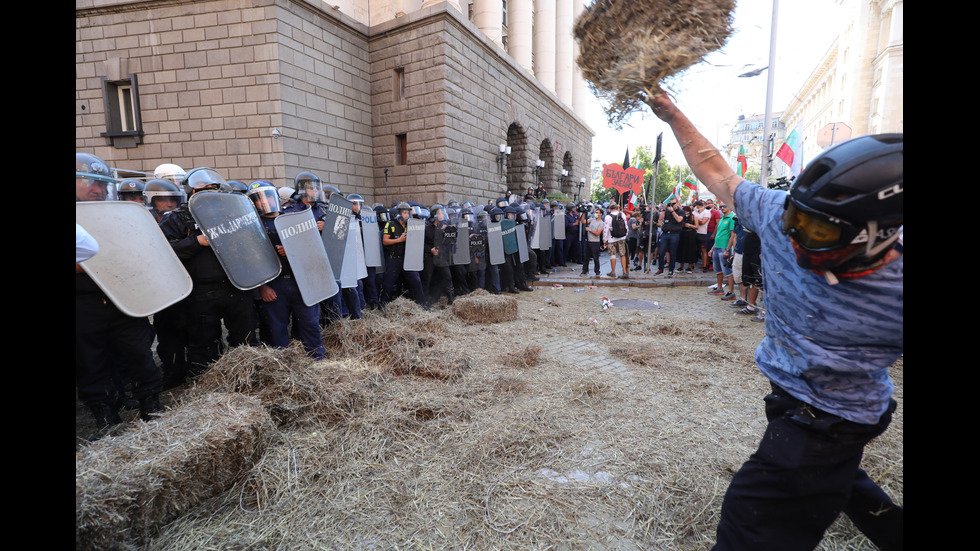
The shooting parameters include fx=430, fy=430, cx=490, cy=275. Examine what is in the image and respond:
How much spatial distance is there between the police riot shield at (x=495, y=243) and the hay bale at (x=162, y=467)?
653 centimetres

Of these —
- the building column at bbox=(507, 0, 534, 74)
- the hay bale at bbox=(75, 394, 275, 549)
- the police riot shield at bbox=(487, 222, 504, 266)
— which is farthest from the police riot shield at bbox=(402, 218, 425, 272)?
the building column at bbox=(507, 0, 534, 74)

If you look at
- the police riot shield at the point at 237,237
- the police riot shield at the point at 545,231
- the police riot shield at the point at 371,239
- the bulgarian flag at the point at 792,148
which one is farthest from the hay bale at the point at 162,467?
the bulgarian flag at the point at 792,148

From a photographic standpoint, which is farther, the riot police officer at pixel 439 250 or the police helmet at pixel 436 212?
the police helmet at pixel 436 212

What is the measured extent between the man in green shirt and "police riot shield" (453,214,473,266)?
178 inches

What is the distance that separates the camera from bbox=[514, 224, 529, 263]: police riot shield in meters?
9.51

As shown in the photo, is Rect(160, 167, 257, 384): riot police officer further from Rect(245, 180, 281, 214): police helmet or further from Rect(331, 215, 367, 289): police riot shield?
Rect(331, 215, 367, 289): police riot shield

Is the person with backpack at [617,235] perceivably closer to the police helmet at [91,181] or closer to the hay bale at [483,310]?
the hay bale at [483,310]

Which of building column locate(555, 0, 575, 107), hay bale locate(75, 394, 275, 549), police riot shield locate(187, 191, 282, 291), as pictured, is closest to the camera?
hay bale locate(75, 394, 275, 549)

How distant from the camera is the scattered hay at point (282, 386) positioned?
2.92m

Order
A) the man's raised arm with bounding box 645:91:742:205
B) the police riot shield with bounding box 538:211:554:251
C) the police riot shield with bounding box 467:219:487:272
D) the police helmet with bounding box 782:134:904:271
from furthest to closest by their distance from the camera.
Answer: the police riot shield with bounding box 538:211:554:251 < the police riot shield with bounding box 467:219:487:272 < the man's raised arm with bounding box 645:91:742:205 < the police helmet with bounding box 782:134:904:271

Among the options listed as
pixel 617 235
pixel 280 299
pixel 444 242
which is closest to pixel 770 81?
pixel 617 235

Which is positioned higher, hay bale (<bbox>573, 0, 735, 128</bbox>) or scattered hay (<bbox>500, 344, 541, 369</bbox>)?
hay bale (<bbox>573, 0, 735, 128</bbox>)

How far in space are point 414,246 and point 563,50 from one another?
26.2 meters

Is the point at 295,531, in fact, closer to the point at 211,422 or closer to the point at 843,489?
the point at 211,422
